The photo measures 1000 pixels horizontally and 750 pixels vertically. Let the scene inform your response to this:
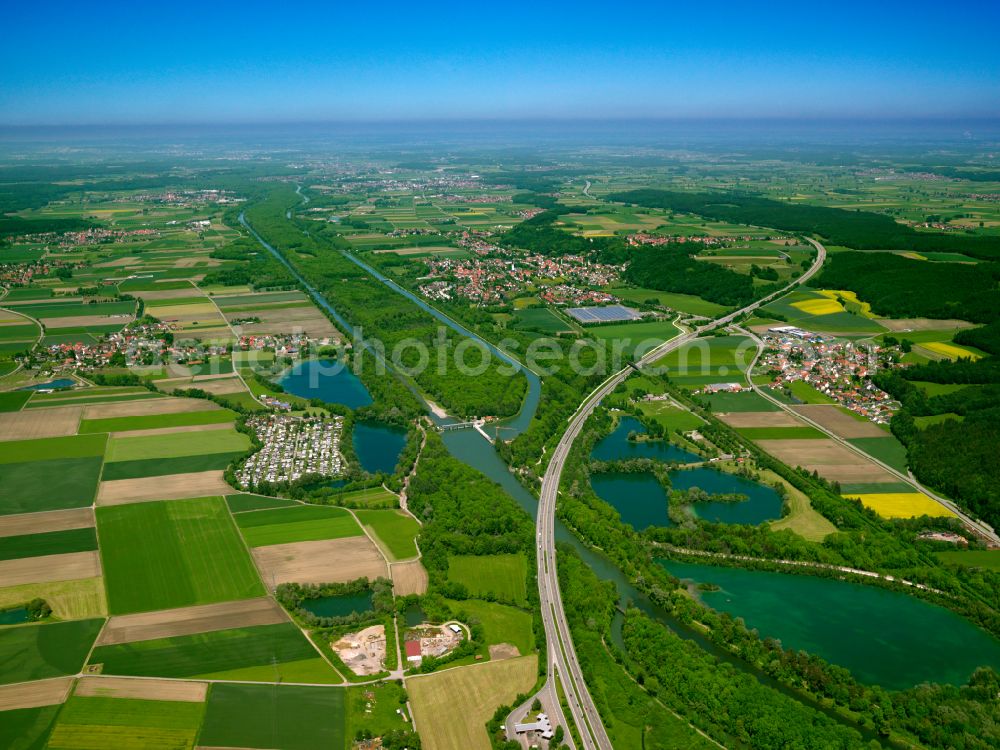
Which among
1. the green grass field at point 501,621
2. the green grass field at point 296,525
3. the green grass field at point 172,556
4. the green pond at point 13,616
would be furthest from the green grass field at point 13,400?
the green grass field at point 501,621

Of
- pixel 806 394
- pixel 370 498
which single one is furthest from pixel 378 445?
pixel 806 394

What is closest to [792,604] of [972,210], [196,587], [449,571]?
[449,571]

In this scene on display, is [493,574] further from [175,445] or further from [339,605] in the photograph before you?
[175,445]

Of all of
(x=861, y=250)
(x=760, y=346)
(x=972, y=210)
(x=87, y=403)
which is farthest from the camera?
(x=972, y=210)

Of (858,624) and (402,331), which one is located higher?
(402,331)

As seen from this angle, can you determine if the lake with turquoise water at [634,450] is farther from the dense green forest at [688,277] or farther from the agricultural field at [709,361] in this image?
the dense green forest at [688,277]

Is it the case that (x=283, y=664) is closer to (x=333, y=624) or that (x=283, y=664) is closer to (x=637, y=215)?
(x=333, y=624)

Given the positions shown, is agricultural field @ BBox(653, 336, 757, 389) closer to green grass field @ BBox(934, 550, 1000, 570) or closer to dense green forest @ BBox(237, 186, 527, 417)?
dense green forest @ BBox(237, 186, 527, 417)
